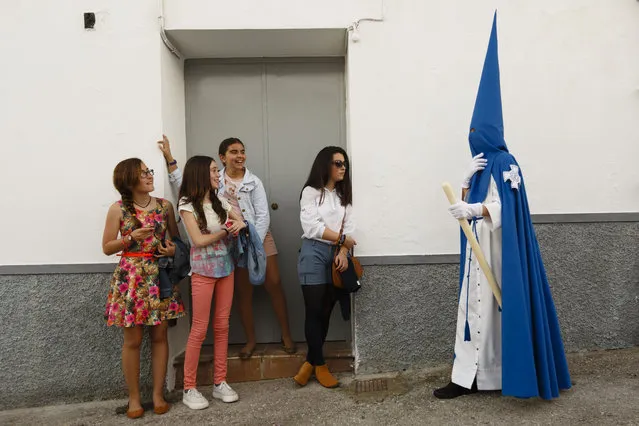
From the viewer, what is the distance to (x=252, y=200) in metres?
4.13

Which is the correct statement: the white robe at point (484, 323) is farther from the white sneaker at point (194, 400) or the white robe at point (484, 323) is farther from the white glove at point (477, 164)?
the white sneaker at point (194, 400)

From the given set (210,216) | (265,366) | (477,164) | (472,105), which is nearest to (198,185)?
(210,216)

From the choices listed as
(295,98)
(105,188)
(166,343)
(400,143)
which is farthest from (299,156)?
(166,343)

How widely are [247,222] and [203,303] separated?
2.15 ft

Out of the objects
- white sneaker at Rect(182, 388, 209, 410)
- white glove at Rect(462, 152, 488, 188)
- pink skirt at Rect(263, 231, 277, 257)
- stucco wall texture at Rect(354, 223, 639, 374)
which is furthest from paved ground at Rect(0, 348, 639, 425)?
white glove at Rect(462, 152, 488, 188)

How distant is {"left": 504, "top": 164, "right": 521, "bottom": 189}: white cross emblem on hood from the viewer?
335 centimetres

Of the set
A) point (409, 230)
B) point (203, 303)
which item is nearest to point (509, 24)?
point (409, 230)

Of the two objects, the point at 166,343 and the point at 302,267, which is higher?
the point at 302,267

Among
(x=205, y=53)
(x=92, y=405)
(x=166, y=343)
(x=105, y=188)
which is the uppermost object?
(x=205, y=53)

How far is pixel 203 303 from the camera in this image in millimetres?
3689

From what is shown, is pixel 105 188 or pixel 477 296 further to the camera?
pixel 105 188

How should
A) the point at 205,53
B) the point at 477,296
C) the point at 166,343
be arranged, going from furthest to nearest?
1. the point at 205,53
2. the point at 166,343
3. the point at 477,296

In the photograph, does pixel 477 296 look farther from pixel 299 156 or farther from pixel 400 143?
pixel 299 156

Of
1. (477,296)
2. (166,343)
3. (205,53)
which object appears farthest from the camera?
(205,53)
